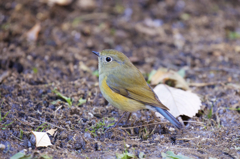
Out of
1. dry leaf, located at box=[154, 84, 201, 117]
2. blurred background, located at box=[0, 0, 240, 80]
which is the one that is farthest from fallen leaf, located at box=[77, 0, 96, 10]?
dry leaf, located at box=[154, 84, 201, 117]

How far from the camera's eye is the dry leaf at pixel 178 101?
363 cm

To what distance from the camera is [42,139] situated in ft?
9.80

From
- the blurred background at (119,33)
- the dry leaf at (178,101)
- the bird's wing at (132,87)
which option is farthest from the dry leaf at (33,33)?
the dry leaf at (178,101)

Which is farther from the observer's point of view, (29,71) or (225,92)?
(29,71)

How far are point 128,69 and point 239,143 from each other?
1.72 m

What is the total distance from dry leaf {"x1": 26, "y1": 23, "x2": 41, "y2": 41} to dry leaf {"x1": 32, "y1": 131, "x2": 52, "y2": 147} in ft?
9.79

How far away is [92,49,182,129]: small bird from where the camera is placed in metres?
3.50

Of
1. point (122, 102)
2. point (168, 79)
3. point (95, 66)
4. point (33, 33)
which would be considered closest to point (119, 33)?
point (95, 66)

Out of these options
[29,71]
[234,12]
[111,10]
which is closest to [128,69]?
[29,71]

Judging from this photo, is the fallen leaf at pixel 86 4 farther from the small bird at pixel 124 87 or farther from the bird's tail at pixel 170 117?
the bird's tail at pixel 170 117

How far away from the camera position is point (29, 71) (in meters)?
4.66

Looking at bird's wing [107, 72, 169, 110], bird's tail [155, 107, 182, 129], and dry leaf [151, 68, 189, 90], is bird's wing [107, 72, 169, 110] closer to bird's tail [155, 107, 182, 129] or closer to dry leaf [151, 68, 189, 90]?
bird's tail [155, 107, 182, 129]

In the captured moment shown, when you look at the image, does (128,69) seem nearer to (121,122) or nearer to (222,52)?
(121,122)

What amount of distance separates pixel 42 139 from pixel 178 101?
76.0 inches
